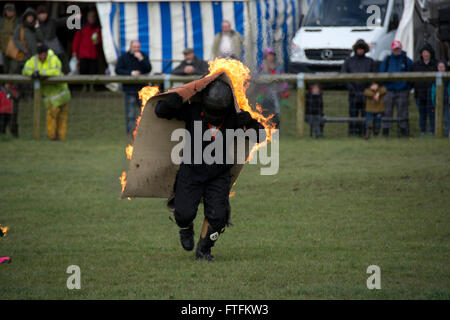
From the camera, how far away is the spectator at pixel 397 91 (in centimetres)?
1591

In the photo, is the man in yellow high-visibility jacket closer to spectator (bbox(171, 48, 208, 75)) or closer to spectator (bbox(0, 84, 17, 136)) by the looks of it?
spectator (bbox(0, 84, 17, 136))

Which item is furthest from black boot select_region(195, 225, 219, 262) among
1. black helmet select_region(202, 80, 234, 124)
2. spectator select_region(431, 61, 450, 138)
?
spectator select_region(431, 61, 450, 138)

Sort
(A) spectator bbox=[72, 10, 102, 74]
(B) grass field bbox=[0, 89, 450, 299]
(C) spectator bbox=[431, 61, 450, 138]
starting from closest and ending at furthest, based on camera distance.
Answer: (B) grass field bbox=[0, 89, 450, 299], (C) spectator bbox=[431, 61, 450, 138], (A) spectator bbox=[72, 10, 102, 74]

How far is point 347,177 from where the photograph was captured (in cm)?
1212

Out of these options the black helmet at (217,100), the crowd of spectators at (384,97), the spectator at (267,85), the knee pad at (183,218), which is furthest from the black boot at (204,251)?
the crowd of spectators at (384,97)

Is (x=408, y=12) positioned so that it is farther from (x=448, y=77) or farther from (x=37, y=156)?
(x=37, y=156)

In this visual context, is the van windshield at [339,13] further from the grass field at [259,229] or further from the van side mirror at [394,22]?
the grass field at [259,229]

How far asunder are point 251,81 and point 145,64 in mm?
9652

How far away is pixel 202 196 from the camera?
723cm

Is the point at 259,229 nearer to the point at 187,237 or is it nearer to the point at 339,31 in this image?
the point at 187,237

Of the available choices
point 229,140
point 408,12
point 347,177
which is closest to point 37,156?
point 347,177

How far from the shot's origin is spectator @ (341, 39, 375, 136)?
52.6ft

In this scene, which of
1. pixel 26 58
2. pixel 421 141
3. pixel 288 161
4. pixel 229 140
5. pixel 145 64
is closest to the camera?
pixel 229 140

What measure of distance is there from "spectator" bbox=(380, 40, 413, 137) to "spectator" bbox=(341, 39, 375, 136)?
388mm
